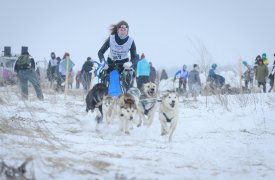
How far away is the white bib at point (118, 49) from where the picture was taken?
6.34m

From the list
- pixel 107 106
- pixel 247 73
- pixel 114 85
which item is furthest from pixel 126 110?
pixel 247 73

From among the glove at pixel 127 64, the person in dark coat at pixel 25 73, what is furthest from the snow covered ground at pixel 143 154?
the person in dark coat at pixel 25 73

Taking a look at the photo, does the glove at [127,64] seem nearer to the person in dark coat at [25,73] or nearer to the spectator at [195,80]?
the person in dark coat at [25,73]

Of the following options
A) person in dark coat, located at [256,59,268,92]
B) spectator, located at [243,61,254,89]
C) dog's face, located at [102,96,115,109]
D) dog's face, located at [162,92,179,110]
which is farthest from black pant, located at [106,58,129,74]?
spectator, located at [243,61,254,89]

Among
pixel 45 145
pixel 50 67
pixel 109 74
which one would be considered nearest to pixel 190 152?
pixel 45 145

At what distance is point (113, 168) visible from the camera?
2988 mm

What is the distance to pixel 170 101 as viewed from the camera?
6.06 metres

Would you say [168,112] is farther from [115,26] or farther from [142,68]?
[142,68]

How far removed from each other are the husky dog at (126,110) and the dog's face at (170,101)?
0.53 meters

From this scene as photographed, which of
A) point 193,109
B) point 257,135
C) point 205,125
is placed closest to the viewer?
point 257,135

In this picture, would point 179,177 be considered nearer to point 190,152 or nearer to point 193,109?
point 190,152

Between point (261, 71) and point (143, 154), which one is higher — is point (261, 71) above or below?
above

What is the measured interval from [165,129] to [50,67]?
9762mm

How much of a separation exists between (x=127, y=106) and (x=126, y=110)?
69 millimetres
